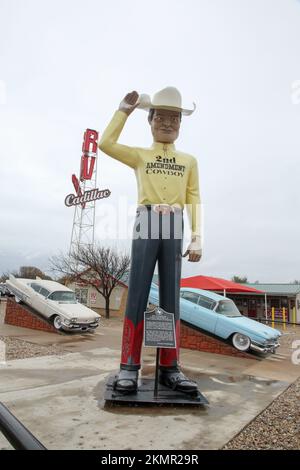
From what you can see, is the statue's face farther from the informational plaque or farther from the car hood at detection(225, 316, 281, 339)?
the car hood at detection(225, 316, 281, 339)

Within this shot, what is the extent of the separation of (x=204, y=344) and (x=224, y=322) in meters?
0.90

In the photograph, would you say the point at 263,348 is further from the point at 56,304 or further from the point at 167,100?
the point at 56,304

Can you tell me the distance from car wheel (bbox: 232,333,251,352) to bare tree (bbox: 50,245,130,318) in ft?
40.9

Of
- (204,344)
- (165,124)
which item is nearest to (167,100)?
(165,124)

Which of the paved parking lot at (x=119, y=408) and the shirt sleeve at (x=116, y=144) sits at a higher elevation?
the shirt sleeve at (x=116, y=144)

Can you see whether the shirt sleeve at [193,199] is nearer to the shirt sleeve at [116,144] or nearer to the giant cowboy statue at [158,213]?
the giant cowboy statue at [158,213]

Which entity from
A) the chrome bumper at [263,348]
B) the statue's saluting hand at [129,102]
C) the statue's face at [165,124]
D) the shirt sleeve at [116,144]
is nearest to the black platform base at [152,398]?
the shirt sleeve at [116,144]

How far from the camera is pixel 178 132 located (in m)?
5.04

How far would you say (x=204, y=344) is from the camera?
8.95 m

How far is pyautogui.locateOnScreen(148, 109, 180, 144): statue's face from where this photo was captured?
4.91 m

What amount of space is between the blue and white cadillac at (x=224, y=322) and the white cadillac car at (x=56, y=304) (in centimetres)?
247

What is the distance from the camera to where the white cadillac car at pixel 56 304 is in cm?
1061

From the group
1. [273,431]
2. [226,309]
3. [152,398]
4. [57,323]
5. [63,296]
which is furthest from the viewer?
[63,296]
